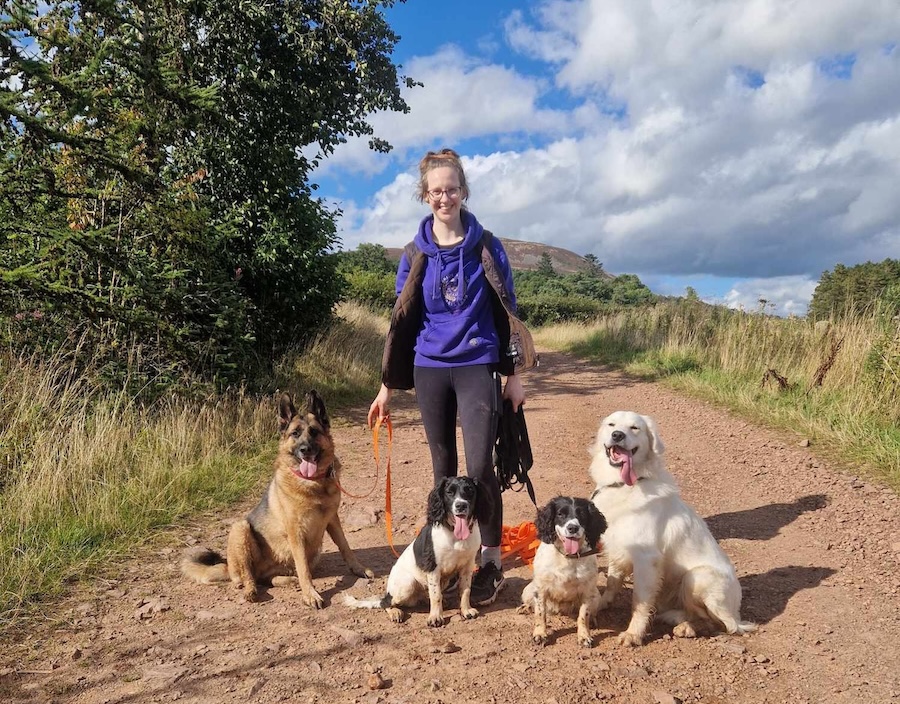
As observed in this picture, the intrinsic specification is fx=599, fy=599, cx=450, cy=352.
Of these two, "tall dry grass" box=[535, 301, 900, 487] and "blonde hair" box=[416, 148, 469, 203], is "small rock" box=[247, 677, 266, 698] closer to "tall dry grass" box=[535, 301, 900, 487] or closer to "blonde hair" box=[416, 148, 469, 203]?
"blonde hair" box=[416, 148, 469, 203]

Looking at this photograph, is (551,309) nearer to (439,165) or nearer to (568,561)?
(439,165)

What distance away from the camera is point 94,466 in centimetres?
500

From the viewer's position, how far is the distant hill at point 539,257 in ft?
175

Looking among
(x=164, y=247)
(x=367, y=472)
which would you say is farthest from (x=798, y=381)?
(x=164, y=247)

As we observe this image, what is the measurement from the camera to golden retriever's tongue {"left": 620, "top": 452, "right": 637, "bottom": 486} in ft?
11.6

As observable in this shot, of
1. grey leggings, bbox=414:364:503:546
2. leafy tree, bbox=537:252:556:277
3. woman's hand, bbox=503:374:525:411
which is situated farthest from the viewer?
leafy tree, bbox=537:252:556:277

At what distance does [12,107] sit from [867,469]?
27.1 feet

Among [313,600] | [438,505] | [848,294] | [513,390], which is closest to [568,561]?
[438,505]

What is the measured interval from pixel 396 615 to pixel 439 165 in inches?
103

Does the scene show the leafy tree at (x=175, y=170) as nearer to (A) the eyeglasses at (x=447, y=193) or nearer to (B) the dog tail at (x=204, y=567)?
(B) the dog tail at (x=204, y=567)

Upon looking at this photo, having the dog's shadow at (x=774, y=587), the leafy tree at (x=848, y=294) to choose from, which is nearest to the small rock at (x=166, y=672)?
the dog's shadow at (x=774, y=587)

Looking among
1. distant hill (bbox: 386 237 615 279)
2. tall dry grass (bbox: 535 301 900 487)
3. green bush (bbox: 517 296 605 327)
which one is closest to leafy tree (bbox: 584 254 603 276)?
distant hill (bbox: 386 237 615 279)

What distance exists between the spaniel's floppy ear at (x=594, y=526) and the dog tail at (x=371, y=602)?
123 cm

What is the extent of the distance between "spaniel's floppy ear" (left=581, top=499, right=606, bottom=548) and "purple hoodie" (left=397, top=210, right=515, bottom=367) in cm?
102
